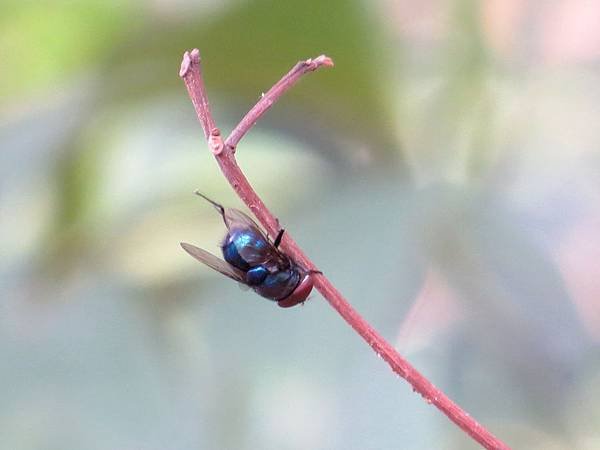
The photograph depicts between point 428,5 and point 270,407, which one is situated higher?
point 428,5

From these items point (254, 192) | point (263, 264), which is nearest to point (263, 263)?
point (263, 264)

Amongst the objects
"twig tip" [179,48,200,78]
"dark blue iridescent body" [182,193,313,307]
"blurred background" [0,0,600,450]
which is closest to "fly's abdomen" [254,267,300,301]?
"dark blue iridescent body" [182,193,313,307]

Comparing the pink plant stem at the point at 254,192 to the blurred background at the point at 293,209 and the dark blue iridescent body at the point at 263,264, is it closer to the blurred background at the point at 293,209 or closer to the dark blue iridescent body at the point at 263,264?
the dark blue iridescent body at the point at 263,264

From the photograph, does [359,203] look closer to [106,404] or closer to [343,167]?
[343,167]

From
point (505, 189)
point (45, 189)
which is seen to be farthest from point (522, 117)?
point (45, 189)

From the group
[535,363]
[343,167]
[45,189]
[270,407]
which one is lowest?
[535,363]

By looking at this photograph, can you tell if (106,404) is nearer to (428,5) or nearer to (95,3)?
(95,3)

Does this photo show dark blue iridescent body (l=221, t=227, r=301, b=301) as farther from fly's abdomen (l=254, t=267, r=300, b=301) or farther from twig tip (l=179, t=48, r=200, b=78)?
twig tip (l=179, t=48, r=200, b=78)
